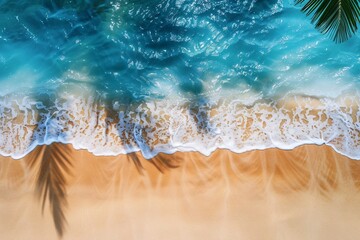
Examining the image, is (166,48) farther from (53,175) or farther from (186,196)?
(53,175)

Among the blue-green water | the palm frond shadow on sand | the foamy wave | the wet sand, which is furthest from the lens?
the blue-green water

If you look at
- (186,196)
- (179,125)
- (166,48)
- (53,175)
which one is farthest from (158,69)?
(53,175)

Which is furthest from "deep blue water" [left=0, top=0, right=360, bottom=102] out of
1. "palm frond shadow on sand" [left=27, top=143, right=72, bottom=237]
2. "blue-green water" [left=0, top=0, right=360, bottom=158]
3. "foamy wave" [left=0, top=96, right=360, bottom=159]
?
"palm frond shadow on sand" [left=27, top=143, right=72, bottom=237]

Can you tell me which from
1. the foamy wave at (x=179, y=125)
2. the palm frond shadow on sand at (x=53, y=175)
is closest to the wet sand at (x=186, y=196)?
the palm frond shadow on sand at (x=53, y=175)

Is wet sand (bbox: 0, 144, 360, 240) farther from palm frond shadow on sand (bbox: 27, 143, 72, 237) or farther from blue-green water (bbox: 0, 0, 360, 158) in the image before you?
blue-green water (bbox: 0, 0, 360, 158)

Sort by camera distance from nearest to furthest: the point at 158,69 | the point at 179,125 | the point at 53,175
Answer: the point at 53,175, the point at 179,125, the point at 158,69

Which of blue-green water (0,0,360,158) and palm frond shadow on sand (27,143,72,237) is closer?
palm frond shadow on sand (27,143,72,237)

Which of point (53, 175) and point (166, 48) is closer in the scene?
point (53, 175)
